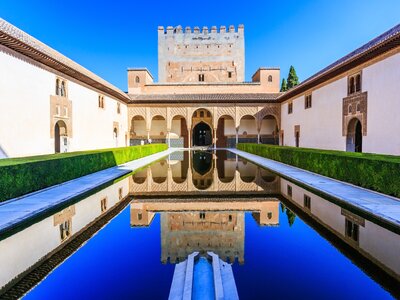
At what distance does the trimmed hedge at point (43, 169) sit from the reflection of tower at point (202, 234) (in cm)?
346

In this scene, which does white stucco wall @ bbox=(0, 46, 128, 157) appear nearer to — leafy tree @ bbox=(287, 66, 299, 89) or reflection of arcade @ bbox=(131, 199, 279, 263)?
reflection of arcade @ bbox=(131, 199, 279, 263)

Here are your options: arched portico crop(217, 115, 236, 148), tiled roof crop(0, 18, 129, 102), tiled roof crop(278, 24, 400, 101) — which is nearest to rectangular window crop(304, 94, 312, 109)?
tiled roof crop(278, 24, 400, 101)

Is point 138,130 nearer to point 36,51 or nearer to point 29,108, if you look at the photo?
point 29,108

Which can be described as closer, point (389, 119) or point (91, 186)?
point (91, 186)

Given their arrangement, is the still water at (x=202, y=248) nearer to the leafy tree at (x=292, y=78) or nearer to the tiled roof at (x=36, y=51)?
the tiled roof at (x=36, y=51)

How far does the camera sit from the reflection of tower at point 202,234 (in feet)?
12.7

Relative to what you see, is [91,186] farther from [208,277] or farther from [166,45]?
[166,45]

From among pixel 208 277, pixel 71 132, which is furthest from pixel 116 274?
pixel 71 132

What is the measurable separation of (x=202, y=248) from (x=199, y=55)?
36.3m

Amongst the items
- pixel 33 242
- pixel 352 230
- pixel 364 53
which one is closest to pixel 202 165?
pixel 364 53

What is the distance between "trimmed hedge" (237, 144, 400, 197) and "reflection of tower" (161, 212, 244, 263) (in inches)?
137

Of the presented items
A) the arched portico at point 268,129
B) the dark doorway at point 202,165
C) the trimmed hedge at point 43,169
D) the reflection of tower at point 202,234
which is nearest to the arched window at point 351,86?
the dark doorway at point 202,165

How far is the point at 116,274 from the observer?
3.29 metres

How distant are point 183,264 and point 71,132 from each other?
45.8 feet
